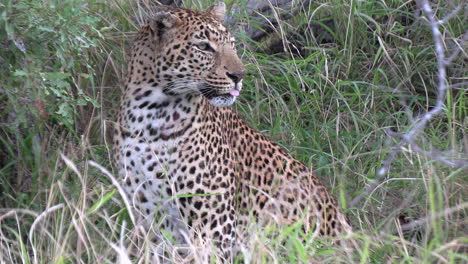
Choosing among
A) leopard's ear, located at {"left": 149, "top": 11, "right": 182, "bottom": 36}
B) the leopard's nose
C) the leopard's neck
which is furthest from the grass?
the leopard's nose

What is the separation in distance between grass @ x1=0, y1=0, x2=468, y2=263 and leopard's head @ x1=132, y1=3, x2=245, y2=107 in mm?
407

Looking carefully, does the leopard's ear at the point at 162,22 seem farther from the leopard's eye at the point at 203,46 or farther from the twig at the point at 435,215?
the twig at the point at 435,215

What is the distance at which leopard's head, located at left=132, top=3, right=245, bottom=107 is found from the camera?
4.54 meters

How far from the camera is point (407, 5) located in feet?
22.0

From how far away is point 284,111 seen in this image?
238 inches

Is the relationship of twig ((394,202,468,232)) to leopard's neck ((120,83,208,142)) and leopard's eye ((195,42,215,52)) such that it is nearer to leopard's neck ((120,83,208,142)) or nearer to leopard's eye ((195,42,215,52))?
leopard's neck ((120,83,208,142))

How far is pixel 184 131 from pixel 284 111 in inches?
62.1

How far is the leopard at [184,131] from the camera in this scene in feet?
14.8

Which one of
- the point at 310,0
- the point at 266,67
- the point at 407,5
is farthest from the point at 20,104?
the point at 407,5

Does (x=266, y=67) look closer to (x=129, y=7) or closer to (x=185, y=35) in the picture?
(x=129, y=7)

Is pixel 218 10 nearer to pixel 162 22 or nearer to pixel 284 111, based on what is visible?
pixel 162 22

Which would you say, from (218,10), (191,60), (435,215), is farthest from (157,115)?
(435,215)

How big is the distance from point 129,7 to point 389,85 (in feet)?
6.47

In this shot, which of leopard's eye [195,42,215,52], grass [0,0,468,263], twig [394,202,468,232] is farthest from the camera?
leopard's eye [195,42,215,52]
